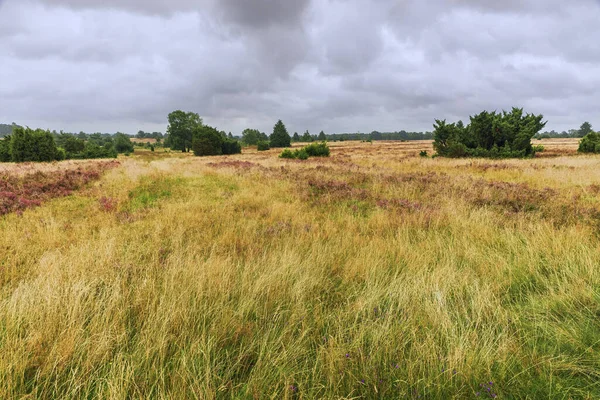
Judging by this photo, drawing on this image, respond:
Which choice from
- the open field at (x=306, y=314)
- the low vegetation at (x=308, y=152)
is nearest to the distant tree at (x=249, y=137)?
the low vegetation at (x=308, y=152)

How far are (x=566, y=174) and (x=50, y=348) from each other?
1749cm

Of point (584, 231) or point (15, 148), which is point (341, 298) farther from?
point (15, 148)

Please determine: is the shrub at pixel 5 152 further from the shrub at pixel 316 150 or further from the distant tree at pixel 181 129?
the shrub at pixel 316 150

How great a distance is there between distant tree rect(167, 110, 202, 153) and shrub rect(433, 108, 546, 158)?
7085 centimetres

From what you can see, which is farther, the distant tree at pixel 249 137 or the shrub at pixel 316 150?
the distant tree at pixel 249 137

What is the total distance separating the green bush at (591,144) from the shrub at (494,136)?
843 centimetres

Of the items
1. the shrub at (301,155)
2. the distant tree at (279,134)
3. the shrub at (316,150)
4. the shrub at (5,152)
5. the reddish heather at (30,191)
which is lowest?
the reddish heather at (30,191)

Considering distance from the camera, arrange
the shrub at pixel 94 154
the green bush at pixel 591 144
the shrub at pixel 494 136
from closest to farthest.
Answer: the shrub at pixel 494 136, the green bush at pixel 591 144, the shrub at pixel 94 154

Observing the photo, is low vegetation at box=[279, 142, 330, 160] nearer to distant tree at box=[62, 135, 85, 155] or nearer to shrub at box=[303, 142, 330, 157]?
shrub at box=[303, 142, 330, 157]

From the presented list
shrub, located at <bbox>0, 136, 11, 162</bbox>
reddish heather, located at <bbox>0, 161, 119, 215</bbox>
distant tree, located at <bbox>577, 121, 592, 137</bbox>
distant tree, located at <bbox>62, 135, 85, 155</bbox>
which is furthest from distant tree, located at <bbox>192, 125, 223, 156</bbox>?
distant tree, located at <bbox>577, 121, 592, 137</bbox>

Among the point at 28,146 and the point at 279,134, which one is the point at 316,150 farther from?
the point at 279,134

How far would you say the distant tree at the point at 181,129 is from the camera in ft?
244

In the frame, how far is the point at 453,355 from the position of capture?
6.50 ft

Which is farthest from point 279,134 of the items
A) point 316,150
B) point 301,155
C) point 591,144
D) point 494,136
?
point 591,144
